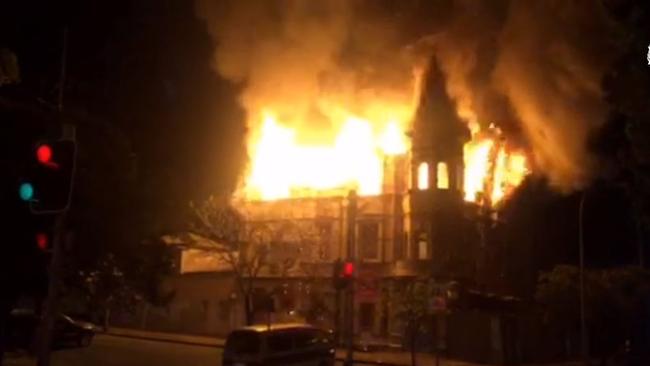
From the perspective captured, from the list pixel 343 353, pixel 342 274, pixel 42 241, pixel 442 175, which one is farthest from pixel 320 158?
pixel 42 241

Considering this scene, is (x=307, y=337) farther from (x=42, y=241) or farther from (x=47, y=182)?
(x=47, y=182)

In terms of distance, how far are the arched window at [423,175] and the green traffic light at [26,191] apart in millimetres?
35490

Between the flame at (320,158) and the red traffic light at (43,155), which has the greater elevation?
the flame at (320,158)

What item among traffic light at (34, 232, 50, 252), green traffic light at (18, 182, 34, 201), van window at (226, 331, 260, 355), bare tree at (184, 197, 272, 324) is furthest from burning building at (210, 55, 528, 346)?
green traffic light at (18, 182, 34, 201)

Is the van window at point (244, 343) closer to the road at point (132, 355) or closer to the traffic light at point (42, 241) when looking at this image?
the road at point (132, 355)

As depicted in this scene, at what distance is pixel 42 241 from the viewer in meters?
10.0

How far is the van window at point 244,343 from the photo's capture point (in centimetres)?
2183

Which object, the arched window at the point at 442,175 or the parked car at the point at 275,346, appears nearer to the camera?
the parked car at the point at 275,346

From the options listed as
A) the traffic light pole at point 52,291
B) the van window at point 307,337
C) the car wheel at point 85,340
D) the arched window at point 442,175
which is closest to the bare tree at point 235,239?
the car wheel at point 85,340

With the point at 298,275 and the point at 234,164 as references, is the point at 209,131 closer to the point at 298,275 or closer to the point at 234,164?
the point at 234,164

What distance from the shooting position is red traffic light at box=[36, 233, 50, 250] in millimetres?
9984

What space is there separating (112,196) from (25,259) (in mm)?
4730

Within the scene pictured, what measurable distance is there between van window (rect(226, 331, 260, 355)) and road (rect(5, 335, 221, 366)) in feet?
23.5

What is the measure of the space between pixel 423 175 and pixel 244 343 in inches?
945
